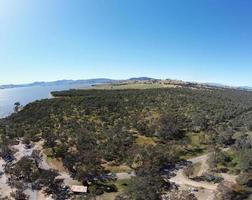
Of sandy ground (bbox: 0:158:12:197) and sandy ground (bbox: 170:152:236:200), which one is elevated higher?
sandy ground (bbox: 170:152:236:200)

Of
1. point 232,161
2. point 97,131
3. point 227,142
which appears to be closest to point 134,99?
point 97,131

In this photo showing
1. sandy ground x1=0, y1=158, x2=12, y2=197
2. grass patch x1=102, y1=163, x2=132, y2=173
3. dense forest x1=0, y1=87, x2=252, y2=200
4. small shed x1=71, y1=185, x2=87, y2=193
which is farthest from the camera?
grass patch x1=102, y1=163, x2=132, y2=173

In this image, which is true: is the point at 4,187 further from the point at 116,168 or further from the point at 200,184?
the point at 200,184

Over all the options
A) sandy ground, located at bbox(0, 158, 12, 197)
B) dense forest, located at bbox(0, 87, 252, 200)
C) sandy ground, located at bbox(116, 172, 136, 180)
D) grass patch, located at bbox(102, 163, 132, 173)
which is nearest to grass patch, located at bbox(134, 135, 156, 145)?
dense forest, located at bbox(0, 87, 252, 200)

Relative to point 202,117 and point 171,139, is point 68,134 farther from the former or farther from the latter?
point 202,117

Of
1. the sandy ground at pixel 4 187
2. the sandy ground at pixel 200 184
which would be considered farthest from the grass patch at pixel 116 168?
the sandy ground at pixel 4 187

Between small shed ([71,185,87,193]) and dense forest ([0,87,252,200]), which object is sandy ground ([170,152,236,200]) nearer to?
dense forest ([0,87,252,200])

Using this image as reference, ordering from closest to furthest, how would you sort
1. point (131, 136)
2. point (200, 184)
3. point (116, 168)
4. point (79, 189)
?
point (79, 189), point (200, 184), point (116, 168), point (131, 136)

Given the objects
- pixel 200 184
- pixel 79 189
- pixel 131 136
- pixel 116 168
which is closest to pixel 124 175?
pixel 116 168

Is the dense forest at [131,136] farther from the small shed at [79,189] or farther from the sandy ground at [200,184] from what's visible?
the sandy ground at [200,184]
